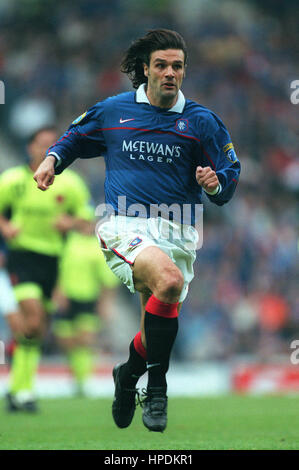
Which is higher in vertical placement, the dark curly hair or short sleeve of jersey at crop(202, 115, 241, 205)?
the dark curly hair

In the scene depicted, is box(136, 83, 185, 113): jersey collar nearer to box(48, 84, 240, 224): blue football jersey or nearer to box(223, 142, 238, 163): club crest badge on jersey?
box(48, 84, 240, 224): blue football jersey

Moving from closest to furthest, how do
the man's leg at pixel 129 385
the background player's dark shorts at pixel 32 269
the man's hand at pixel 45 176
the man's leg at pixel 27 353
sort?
the man's hand at pixel 45 176 < the man's leg at pixel 129 385 < the man's leg at pixel 27 353 < the background player's dark shorts at pixel 32 269

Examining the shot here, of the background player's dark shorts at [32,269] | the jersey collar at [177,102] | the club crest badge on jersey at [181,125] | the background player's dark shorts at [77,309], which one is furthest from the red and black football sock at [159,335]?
the background player's dark shorts at [77,309]

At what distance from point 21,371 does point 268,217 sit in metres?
9.32

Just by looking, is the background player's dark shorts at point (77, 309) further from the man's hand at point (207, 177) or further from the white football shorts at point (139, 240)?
the man's hand at point (207, 177)

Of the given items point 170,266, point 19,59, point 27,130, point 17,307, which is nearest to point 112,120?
point 170,266

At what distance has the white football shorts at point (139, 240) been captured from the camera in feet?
17.3

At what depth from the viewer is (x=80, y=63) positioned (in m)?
17.8

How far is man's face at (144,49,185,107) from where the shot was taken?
17.9 feet

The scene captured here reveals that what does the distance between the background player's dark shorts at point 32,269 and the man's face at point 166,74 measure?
10.5 feet

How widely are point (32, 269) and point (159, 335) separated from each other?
342cm

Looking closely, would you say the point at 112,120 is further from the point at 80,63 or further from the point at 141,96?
the point at 80,63

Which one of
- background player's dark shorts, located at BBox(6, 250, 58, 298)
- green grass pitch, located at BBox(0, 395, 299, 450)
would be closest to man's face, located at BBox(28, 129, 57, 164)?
background player's dark shorts, located at BBox(6, 250, 58, 298)

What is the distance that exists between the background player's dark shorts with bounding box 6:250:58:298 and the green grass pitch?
1261 mm
